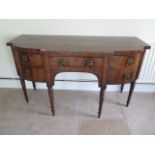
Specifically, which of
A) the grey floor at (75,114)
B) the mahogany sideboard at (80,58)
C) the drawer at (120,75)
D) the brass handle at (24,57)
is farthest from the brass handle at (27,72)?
the drawer at (120,75)

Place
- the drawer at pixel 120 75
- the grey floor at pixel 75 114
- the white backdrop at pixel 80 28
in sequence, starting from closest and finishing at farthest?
the drawer at pixel 120 75 < the grey floor at pixel 75 114 < the white backdrop at pixel 80 28

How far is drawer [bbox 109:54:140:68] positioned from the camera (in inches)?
53.5

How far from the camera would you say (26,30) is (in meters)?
1.78

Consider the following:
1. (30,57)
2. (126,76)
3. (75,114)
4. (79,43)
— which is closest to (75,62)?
(79,43)

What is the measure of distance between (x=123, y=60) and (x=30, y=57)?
82 centimetres

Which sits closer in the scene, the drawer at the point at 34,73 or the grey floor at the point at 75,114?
the drawer at the point at 34,73

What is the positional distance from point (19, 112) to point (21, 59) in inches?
26.1

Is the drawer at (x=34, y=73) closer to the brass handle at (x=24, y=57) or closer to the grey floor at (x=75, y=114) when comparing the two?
the brass handle at (x=24, y=57)

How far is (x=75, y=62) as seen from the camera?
4.50 ft

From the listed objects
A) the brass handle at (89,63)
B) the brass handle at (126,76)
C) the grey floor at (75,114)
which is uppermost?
the brass handle at (89,63)

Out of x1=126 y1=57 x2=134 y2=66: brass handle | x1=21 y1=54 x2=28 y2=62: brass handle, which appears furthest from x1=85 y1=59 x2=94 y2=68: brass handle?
x1=21 y1=54 x2=28 y2=62: brass handle

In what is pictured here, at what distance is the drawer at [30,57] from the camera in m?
1.36

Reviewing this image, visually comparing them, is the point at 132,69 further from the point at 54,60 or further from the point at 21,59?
the point at 21,59
